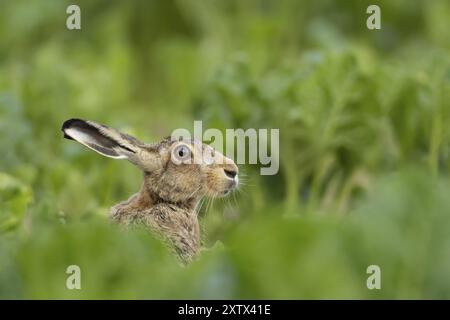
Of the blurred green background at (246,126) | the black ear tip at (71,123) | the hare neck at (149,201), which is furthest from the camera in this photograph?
the hare neck at (149,201)

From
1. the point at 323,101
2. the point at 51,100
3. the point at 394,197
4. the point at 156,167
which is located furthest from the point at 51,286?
the point at 51,100

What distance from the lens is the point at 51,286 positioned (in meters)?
2.89

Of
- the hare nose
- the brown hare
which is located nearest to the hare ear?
the brown hare

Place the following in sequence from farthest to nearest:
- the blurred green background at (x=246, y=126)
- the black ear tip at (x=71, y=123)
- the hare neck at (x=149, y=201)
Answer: the hare neck at (x=149, y=201), the black ear tip at (x=71, y=123), the blurred green background at (x=246, y=126)

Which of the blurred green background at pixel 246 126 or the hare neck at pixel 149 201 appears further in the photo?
the hare neck at pixel 149 201

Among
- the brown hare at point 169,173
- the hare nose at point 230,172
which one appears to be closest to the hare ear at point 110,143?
the brown hare at point 169,173

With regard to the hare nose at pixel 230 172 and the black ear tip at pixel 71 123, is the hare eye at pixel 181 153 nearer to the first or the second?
the hare nose at pixel 230 172

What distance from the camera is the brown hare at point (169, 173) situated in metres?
3.94

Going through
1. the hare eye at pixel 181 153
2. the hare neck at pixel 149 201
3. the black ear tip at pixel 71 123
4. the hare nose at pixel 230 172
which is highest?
the black ear tip at pixel 71 123

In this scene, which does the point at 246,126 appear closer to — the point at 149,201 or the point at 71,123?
the point at 149,201

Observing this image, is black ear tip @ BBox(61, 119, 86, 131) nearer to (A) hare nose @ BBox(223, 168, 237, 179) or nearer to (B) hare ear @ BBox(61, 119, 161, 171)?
(B) hare ear @ BBox(61, 119, 161, 171)

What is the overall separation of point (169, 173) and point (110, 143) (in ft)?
0.64

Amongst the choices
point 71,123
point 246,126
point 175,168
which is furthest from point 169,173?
point 246,126

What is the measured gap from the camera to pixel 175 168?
4.05 m
